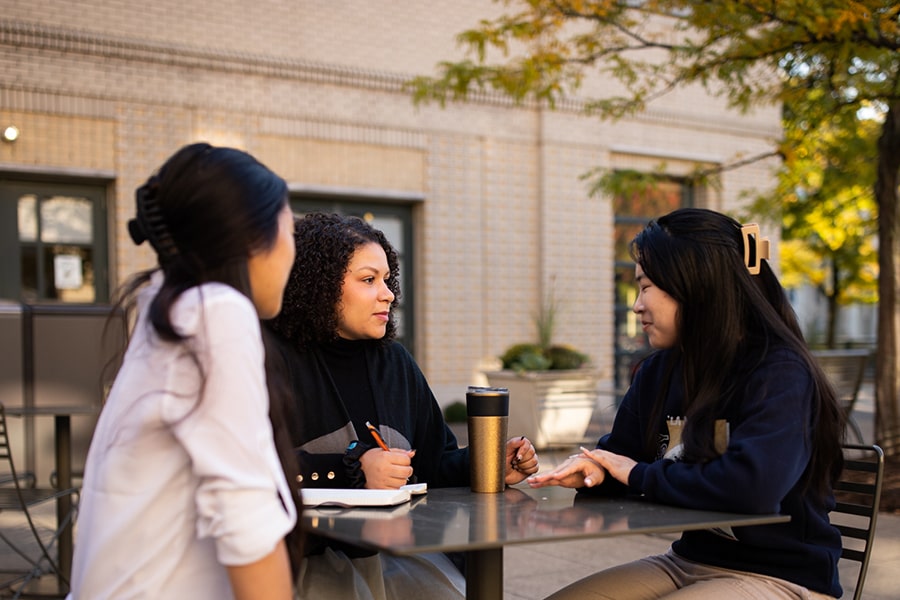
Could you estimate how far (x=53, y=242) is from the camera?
9484mm

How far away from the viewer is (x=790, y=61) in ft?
23.2

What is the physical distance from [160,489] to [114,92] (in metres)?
8.79

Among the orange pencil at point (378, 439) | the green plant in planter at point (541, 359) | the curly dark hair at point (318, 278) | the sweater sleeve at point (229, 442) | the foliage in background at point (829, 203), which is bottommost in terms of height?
the green plant in planter at point (541, 359)

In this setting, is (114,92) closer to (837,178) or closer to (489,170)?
(489,170)

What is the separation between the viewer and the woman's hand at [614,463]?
2.42 meters

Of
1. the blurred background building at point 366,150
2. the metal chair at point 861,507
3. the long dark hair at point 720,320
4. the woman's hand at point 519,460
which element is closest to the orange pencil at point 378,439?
the woman's hand at point 519,460

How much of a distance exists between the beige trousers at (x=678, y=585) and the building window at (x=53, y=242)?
25.9 feet

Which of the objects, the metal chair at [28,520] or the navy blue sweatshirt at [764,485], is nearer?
the navy blue sweatshirt at [764,485]

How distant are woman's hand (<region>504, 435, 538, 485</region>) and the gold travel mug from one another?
179mm

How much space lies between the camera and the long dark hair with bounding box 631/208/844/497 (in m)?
2.39

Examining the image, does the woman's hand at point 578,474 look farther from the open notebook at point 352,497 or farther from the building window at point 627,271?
the building window at point 627,271

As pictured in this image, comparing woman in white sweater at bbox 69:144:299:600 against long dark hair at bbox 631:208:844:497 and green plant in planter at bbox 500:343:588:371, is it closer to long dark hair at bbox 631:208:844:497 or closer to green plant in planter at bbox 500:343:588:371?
long dark hair at bbox 631:208:844:497

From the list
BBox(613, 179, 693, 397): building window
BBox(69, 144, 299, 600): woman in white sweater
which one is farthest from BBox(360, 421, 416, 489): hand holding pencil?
BBox(613, 179, 693, 397): building window

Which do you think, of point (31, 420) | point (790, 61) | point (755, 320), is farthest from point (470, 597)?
point (31, 420)
